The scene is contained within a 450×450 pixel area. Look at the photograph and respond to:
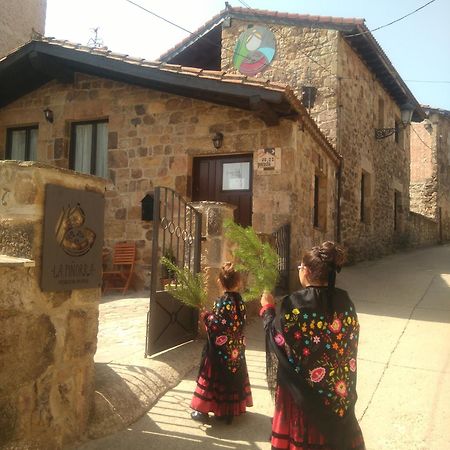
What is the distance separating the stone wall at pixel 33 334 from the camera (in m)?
2.26

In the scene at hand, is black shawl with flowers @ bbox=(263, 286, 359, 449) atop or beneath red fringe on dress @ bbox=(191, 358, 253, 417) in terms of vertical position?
atop

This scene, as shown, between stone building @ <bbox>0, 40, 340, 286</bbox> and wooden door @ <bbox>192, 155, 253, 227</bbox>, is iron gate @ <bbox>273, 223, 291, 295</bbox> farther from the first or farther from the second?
wooden door @ <bbox>192, 155, 253, 227</bbox>

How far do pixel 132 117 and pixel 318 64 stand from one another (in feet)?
15.3

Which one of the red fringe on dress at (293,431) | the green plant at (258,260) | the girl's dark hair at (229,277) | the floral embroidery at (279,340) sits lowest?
the red fringe on dress at (293,431)

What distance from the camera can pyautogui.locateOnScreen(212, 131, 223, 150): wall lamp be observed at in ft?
23.9

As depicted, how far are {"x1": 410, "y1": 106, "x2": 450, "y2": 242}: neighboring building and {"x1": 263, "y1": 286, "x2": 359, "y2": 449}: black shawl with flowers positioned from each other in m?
19.5

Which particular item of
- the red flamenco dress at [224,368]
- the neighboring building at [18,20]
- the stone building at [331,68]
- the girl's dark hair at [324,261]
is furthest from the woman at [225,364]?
the neighboring building at [18,20]

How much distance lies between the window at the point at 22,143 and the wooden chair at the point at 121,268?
283 centimetres

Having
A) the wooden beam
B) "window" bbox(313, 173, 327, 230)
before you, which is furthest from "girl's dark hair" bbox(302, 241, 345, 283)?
"window" bbox(313, 173, 327, 230)

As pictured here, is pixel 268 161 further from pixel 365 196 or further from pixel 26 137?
pixel 365 196

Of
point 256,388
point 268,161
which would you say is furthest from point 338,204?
point 256,388

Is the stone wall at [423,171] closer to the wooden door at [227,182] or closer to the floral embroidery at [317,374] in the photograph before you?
the wooden door at [227,182]

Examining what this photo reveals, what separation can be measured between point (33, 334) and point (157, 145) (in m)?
5.86

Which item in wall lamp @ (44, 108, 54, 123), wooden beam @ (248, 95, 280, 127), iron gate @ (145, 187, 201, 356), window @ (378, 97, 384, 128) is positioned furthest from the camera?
window @ (378, 97, 384, 128)
